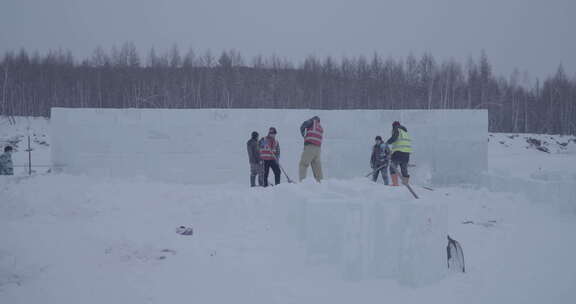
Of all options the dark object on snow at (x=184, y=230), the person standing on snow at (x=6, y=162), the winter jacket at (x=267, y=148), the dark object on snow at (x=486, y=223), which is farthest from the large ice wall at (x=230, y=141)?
the dark object on snow at (x=184, y=230)

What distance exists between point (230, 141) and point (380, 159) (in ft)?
11.7

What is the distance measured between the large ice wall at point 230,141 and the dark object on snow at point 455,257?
5610 millimetres

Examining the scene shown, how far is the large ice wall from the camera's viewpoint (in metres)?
9.71

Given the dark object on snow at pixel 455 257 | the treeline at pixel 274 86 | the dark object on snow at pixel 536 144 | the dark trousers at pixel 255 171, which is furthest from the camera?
the treeline at pixel 274 86

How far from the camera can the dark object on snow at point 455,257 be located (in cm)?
466

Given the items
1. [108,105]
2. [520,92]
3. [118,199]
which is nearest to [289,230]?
[118,199]

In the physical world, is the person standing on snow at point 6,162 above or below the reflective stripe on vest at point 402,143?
below

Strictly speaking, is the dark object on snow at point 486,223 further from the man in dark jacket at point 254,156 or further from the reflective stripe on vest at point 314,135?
the man in dark jacket at point 254,156

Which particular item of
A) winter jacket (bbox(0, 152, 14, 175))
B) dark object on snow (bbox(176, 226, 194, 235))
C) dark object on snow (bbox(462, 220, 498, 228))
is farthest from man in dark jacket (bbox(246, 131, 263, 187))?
winter jacket (bbox(0, 152, 14, 175))

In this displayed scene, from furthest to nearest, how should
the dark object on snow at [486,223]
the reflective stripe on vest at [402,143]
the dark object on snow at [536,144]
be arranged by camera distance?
the dark object on snow at [536,144]
the reflective stripe on vest at [402,143]
the dark object on snow at [486,223]

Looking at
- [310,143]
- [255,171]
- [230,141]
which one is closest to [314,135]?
[310,143]

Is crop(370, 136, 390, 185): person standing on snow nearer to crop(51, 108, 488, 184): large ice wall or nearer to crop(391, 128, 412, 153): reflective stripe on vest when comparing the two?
crop(391, 128, 412, 153): reflective stripe on vest

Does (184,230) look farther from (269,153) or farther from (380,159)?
(380,159)

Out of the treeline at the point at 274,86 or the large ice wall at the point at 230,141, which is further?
the treeline at the point at 274,86
